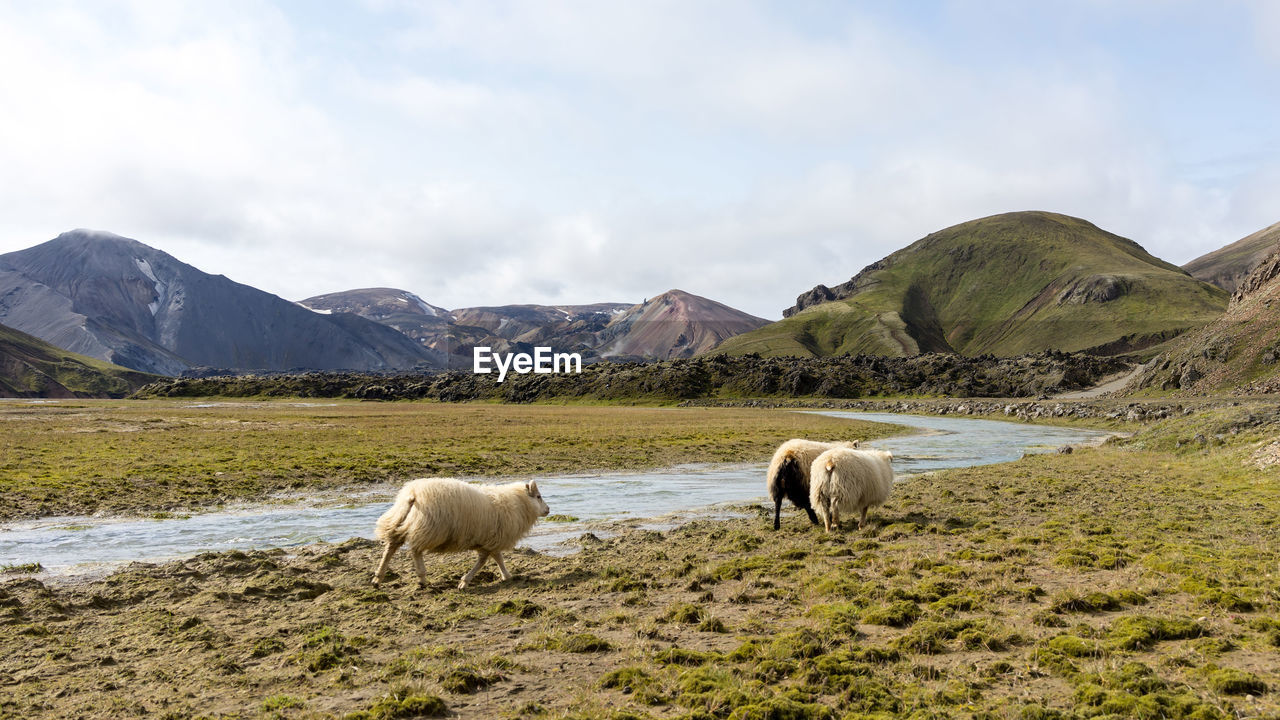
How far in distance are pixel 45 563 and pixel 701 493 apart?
19498mm

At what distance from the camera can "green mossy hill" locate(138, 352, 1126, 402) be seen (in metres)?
138

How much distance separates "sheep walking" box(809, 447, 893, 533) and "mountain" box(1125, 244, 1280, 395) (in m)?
81.3

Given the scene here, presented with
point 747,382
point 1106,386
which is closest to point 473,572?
point 1106,386

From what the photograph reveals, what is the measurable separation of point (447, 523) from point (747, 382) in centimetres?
15131

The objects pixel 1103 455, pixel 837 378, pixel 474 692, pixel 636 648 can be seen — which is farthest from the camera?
pixel 837 378

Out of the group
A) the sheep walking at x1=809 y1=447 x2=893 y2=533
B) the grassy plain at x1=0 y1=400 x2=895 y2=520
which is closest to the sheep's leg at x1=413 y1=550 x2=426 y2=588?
the sheep walking at x1=809 y1=447 x2=893 y2=533

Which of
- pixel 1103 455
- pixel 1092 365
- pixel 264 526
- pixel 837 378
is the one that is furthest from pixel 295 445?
pixel 1092 365

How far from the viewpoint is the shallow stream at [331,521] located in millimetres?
16641

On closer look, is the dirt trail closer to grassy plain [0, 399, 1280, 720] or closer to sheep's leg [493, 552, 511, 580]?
grassy plain [0, 399, 1280, 720]

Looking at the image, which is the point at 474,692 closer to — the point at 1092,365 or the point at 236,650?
the point at 236,650

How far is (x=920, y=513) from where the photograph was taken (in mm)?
Answer: 20203

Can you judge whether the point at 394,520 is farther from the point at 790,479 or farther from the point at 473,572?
the point at 790,479

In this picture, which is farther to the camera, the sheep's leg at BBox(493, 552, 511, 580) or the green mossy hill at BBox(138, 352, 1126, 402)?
the green mossy hill at BBox(138, 352, 1126, 402)

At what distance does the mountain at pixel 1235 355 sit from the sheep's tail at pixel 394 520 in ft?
305
